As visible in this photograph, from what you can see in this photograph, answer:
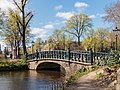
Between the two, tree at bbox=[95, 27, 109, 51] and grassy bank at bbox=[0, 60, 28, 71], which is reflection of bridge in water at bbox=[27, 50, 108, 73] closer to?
grassy bank at bbox=[0, 60, 28, 71]

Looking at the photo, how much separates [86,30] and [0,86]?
1664 inches

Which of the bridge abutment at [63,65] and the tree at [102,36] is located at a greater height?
the tree at [102,36]

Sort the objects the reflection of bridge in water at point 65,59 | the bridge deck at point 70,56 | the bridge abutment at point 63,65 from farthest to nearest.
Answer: the bridge abutment at point 63,65 < the reflection of bridge in water at point 65,59 < the bridge deck at point 70,56

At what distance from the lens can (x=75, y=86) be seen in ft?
41.4

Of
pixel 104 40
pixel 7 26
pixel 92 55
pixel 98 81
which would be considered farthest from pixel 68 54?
pixel 104 40

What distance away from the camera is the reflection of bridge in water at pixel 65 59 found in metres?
21.9

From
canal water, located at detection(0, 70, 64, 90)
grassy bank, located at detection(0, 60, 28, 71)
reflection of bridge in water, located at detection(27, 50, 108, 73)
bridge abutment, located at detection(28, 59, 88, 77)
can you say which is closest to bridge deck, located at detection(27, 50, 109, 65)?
reflection of bridge in water, located at detection(27, 50, 108, 73)

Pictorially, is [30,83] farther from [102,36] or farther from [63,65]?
[102,36]

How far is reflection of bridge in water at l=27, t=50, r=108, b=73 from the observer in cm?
2191

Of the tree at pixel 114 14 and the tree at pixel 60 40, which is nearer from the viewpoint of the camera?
the tree at pixel 114 14

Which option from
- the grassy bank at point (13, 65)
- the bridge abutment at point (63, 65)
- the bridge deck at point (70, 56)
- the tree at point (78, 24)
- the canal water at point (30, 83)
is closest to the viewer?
the canal water at point (30, 83)

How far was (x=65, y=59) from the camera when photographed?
2688 centimetres

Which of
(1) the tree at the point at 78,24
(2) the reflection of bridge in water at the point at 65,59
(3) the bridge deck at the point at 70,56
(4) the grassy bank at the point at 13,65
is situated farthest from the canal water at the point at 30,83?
(1) the tree at the point at 78,24

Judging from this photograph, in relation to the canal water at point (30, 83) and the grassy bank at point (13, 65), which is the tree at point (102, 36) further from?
the canal water at point (30, 83)
